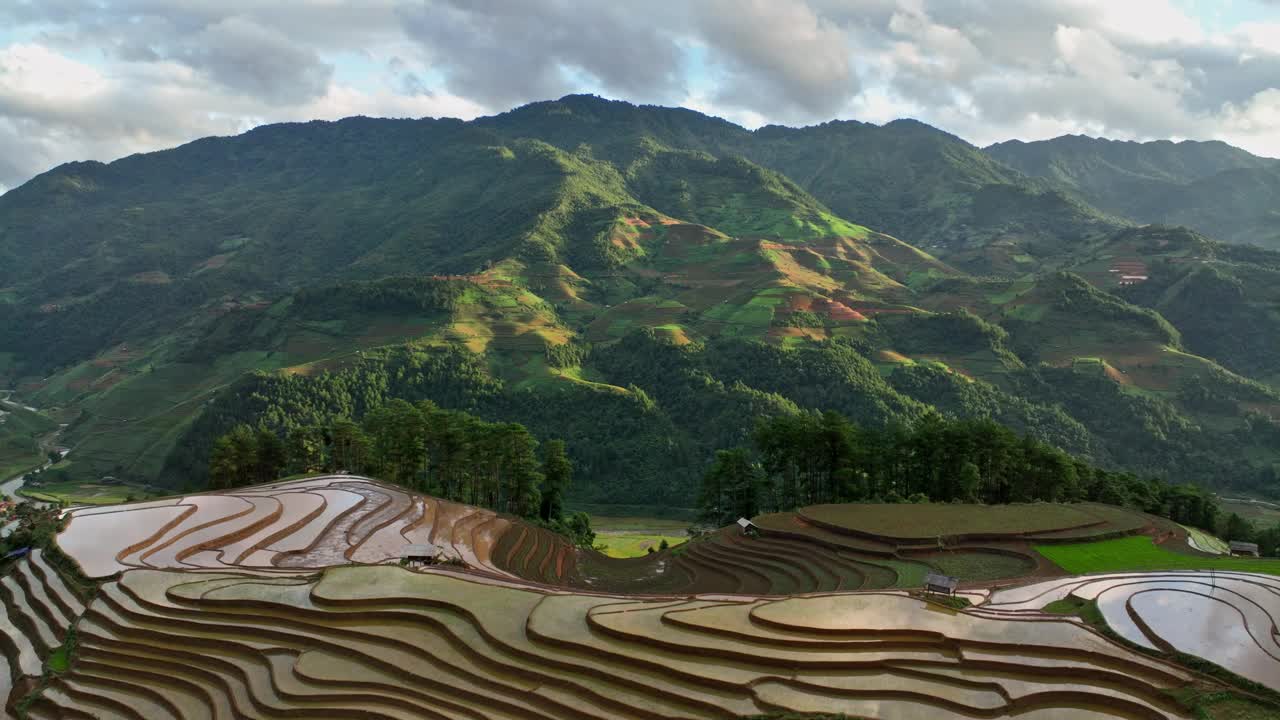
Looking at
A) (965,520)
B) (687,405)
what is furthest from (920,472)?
(687,405)

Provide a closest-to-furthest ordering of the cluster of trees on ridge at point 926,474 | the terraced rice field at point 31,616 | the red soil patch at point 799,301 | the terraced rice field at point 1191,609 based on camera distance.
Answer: the terraced rice field at point 1191,609 < the terraced rice field at point 31,616 < the cluster of trees on ridge at point 926,474 < the red soil patch at point 799,301

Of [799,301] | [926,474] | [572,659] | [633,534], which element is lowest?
[633,534]

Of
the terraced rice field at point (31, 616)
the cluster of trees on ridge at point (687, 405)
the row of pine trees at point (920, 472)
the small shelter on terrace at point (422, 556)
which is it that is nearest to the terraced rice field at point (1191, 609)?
the small shelter on terrace at point (422, 556)

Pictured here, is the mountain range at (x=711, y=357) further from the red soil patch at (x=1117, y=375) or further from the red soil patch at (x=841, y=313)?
the red soil patch at (x=841, y=313)

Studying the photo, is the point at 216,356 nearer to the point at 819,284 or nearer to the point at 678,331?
the point at 678,331

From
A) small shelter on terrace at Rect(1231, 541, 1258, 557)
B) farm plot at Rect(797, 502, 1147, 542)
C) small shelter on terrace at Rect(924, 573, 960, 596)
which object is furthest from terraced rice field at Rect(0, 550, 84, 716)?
small shelter on terrace at Rect(1231, 541, 1258, 557)

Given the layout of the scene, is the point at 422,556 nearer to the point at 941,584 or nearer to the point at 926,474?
the point at 941,584

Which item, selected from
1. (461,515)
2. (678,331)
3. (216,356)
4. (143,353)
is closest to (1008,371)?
(678,331)
